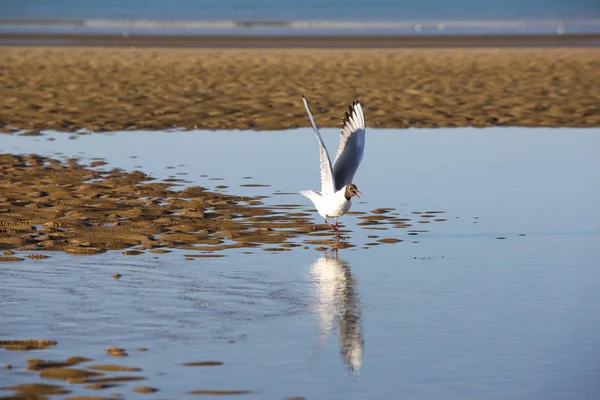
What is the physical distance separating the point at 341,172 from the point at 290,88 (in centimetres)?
2053

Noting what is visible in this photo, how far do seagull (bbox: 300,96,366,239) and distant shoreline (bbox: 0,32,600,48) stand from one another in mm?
42618

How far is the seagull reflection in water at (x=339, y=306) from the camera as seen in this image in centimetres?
878

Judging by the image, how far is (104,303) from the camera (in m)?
10.1

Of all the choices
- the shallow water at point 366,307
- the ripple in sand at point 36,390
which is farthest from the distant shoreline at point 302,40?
the ripple in sand at point 36,390

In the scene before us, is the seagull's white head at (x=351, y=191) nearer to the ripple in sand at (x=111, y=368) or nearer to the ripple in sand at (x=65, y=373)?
the ripple in sand at (x=111, y=368)

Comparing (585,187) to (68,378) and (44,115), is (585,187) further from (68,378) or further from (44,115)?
(44,115)

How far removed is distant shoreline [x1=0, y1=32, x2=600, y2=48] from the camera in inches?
2282

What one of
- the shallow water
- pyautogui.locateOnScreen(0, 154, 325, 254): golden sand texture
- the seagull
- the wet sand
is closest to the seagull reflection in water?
the shallow water

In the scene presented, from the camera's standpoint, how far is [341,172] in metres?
13.8

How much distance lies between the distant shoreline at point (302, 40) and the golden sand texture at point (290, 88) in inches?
305

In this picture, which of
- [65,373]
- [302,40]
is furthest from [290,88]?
[302,40]

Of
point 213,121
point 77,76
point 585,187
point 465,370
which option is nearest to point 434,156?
point 585,187

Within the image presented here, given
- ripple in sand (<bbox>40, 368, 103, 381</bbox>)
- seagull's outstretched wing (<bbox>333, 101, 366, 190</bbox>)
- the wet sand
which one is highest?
seagull's outstretched wing (<bbox>333, 101, 366, 190</bbox>)

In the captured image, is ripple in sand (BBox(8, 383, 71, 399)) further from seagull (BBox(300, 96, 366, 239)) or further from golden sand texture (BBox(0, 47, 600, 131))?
golden sand texture (BBox(0, 47, 600, 131))
